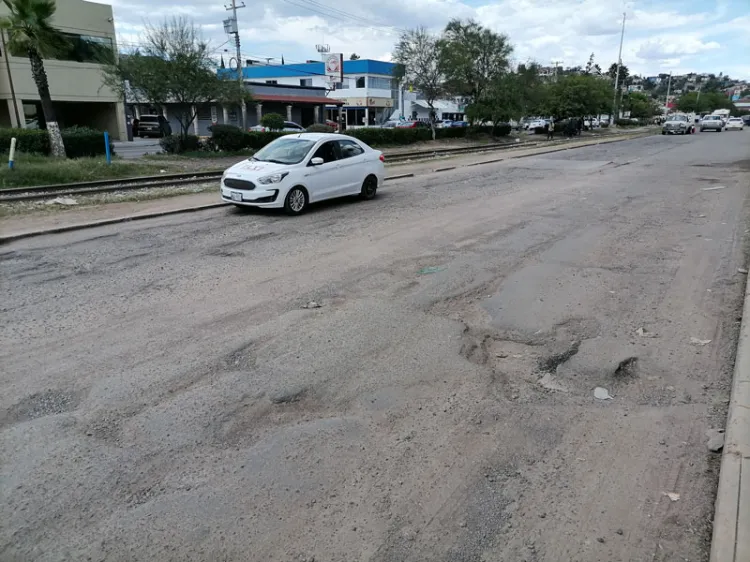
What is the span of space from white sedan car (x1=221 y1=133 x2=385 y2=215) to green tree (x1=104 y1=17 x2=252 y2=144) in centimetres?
1428

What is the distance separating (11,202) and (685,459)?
1390cm

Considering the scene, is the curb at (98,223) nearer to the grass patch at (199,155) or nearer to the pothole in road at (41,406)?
the pothole in road at (41,406)

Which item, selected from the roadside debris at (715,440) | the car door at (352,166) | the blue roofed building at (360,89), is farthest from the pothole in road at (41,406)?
the blue roofed building at (360,89)

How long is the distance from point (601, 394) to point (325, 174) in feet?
29.5

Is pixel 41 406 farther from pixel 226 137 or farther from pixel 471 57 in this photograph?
pixel 471 57

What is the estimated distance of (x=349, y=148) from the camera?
43.5 feet

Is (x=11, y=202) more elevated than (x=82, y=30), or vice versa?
(x=82, y=30)

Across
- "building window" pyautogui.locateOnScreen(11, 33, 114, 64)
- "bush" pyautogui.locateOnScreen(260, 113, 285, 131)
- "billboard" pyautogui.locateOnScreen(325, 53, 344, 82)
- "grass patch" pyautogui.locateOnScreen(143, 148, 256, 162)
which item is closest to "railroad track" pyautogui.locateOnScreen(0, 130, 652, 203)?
"grass patch" pyautogui.locateOnScreen(143, 148, 256, 162)

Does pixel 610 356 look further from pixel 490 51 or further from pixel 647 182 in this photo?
pixel 490 51

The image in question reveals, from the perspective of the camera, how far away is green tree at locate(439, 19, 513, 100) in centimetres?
4041

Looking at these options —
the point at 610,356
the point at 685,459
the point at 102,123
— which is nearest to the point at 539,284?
the point at 610,356

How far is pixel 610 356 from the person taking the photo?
5.07m

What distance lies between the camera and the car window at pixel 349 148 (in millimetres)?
13047

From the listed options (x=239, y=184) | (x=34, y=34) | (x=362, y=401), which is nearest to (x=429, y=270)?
(x=362, y=401)
